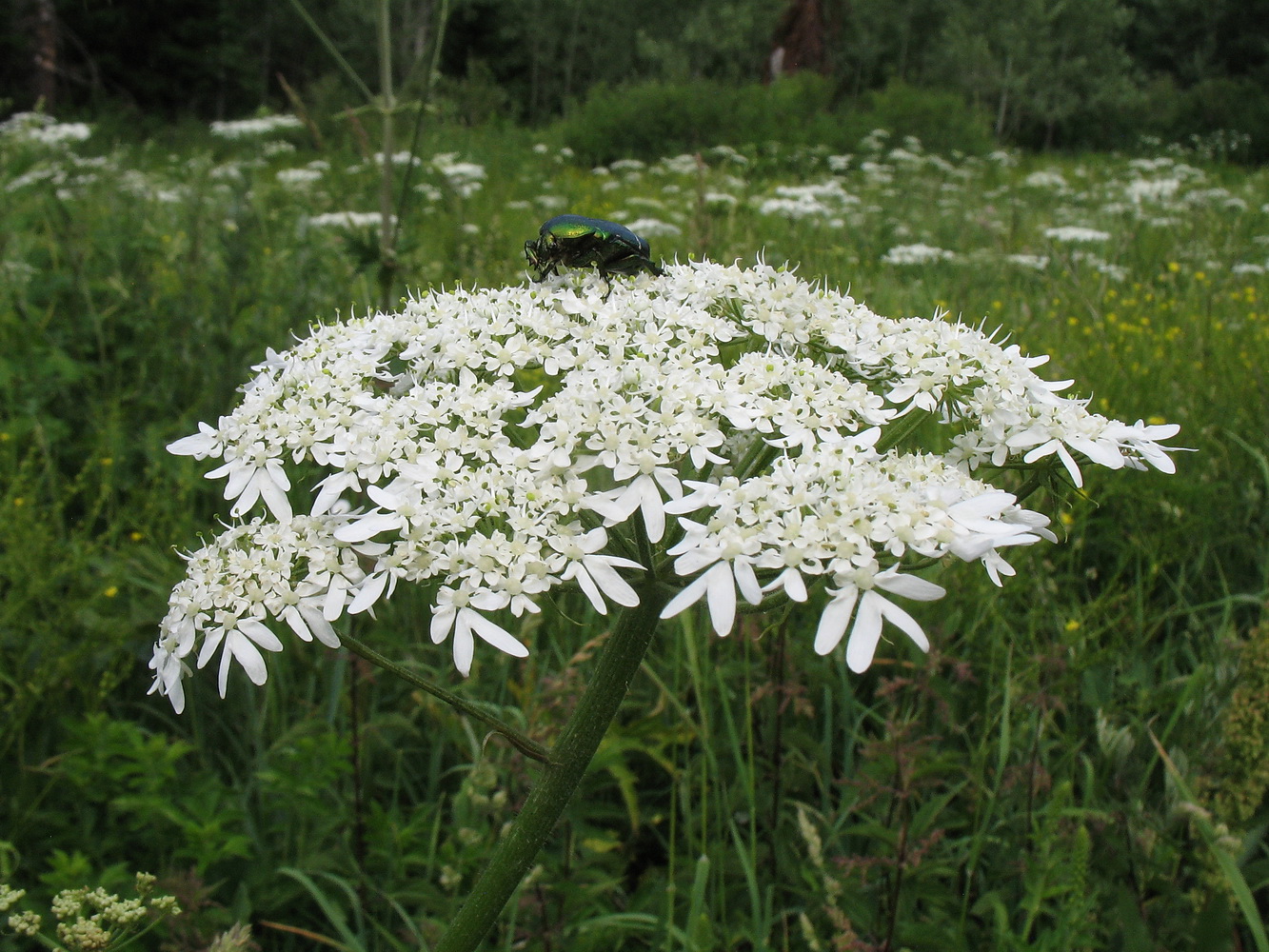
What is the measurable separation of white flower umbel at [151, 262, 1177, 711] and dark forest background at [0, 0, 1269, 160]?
18.6 m

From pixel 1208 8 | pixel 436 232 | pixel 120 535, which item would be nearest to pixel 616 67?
pixel 1208 8

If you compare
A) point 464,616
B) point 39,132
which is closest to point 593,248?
point 464,616

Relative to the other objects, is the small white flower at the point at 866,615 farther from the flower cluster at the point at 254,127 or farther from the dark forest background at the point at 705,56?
the dark forest background at the point at 705,56

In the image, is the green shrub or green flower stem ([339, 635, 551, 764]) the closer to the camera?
green flower stem ([339, 635, 551, 764])

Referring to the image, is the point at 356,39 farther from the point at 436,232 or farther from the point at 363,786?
the point at 363,786

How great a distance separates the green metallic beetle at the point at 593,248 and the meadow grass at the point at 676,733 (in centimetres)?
65

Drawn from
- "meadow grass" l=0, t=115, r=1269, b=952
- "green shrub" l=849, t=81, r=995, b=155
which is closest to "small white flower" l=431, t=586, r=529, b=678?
"meadow grass" l=0, t=115, r=1269, b=952

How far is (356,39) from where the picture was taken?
145 feet

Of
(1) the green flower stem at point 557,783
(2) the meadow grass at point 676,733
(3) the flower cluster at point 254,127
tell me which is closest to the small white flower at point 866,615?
(2) the meadow grass at point 676,733

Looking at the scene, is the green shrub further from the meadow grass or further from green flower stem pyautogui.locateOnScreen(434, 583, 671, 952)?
green flower stem pyautogui.locateOnScreen(434, 583, 671, 952)

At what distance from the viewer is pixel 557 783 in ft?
4.74

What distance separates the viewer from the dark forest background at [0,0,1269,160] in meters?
25.6

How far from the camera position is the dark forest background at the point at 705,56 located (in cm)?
2564

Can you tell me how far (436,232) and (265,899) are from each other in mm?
5580
